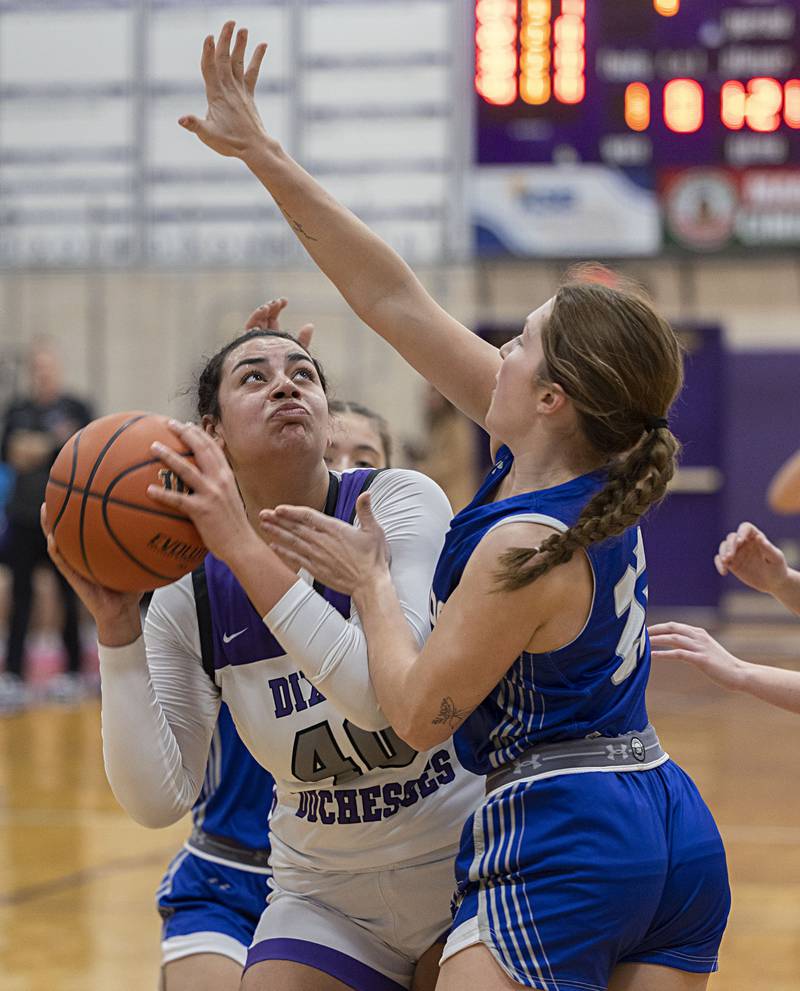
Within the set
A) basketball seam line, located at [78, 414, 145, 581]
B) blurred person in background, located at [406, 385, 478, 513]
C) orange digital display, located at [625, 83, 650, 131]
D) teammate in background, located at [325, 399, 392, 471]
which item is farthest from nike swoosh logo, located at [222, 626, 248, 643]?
orange digital display, located at [625, 83, 650, 131]

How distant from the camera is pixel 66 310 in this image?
40.5 ft

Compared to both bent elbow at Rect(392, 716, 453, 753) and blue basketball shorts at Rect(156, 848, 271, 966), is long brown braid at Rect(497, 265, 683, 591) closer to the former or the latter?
bent elbow at Rect(392, 716, 453, 753)

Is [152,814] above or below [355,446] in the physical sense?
below

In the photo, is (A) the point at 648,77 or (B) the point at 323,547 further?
(A) the point at 648,77

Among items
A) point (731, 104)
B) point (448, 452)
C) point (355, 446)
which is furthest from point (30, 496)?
point (355, 446)

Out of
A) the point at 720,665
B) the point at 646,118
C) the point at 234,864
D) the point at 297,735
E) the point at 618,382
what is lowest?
the point at 234,864

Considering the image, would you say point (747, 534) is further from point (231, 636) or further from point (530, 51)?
point (530, 51)

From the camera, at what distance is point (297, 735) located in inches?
98.0

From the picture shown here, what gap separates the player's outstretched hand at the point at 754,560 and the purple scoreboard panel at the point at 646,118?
752 centimetres

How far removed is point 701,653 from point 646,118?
817 cm

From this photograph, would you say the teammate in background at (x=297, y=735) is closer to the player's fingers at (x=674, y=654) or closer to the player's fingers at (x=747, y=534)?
the player's fingers at (x=674, y=654)

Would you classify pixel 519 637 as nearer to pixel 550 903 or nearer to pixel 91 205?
pixel 550 903

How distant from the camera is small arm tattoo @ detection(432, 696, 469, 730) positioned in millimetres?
2068

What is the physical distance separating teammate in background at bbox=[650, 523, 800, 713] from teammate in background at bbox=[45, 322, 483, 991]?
1.45 feet
